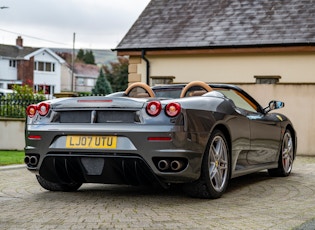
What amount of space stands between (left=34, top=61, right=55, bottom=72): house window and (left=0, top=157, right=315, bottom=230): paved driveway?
73.1 m

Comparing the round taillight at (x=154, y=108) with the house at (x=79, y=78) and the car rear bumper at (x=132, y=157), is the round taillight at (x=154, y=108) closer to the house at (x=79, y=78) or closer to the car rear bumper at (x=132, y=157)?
the car rear bumper at (x=132, y=157)

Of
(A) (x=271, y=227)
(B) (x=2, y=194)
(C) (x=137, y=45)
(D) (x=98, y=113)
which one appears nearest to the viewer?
(A) (x=271, y=227)

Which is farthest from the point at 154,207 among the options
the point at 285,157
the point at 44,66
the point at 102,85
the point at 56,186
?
the point at 102,85

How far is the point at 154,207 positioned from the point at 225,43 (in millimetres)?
13222

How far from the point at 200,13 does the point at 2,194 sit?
14.9 m

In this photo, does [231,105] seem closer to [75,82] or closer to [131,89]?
[131,89]

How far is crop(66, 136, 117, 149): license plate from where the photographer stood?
696 centimetres

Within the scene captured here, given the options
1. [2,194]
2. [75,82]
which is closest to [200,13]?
[2,194]

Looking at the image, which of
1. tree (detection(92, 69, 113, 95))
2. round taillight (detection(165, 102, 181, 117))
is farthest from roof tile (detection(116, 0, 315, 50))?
tree (detection(92, 69, 113, 95))

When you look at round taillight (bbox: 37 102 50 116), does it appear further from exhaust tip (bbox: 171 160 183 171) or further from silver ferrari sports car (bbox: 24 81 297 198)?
exhaust tip (bbox: 171 160 183 171)

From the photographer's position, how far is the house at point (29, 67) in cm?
7569

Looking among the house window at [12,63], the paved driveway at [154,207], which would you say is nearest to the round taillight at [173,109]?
the paved driveway at [154,207]

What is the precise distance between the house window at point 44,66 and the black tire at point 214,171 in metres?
74.5

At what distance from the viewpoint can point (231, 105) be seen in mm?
7938
